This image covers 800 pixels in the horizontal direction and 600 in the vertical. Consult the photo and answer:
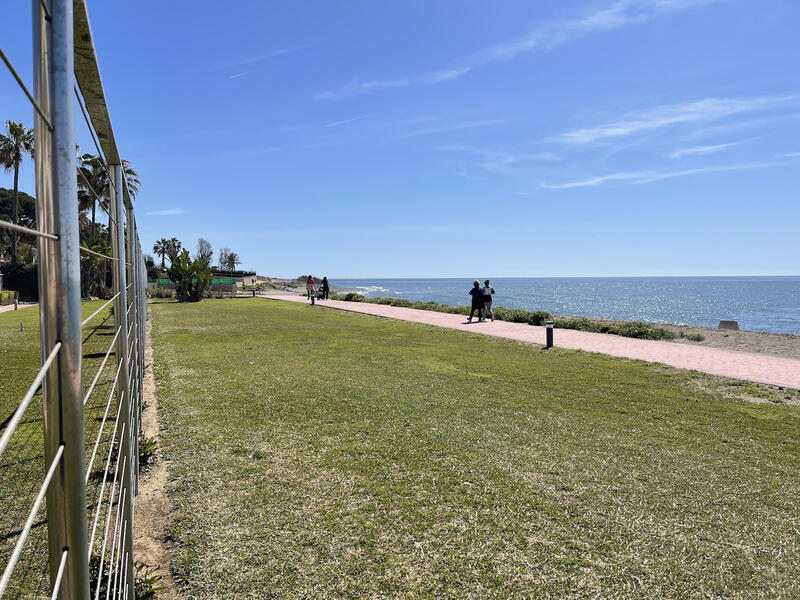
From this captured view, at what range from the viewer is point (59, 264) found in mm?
1000

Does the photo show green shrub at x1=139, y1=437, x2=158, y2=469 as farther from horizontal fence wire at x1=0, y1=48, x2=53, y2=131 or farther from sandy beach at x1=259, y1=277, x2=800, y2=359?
sandy beach at x1=259, y1=277, x2=800, y2=359

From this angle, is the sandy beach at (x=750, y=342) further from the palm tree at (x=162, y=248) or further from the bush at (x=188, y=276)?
the palm tree at (x=162, y=248)

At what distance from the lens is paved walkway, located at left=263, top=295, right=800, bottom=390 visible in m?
9.73

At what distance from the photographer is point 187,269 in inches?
1177

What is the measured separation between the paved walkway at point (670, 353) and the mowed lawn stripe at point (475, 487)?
5.97ft

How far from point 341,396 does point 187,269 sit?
84.1 feet

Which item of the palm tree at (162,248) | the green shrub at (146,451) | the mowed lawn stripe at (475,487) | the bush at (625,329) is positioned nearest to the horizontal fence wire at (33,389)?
the mowed lawn stripe at (475,487)

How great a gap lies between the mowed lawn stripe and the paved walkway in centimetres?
182

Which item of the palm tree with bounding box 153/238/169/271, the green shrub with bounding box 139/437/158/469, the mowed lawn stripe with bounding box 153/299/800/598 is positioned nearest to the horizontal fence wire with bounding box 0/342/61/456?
the mowed lawn stripe with bounding box 153/299/800/598

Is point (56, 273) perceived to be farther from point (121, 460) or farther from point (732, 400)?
point (732, 400)

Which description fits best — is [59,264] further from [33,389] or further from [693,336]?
[693,336]

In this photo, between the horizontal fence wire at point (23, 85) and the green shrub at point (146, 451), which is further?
the green shrub at point (146, 451)

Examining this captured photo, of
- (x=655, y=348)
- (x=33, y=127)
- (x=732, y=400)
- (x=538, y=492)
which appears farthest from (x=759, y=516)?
(x=655, y=348)

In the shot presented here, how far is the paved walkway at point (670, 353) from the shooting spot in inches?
383
